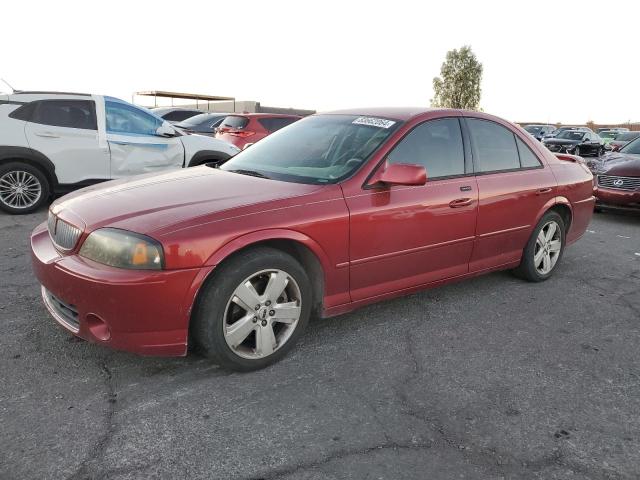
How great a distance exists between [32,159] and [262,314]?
5.24 m

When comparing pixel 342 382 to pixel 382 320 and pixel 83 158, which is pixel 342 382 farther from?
pixel 83 158

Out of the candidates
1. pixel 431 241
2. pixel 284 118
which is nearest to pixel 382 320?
pixel 431 241

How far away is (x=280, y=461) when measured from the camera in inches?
86.3

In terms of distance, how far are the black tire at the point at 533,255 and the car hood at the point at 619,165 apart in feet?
13.7

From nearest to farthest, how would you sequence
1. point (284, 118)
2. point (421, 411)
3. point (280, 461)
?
1. point (280, 461)
2. point (421, 411)
3. point (284, 118)

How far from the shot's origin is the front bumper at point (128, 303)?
2.54 m

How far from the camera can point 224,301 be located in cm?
273

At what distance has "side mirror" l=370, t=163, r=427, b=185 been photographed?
3160mm

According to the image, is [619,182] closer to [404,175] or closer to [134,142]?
[404,175]

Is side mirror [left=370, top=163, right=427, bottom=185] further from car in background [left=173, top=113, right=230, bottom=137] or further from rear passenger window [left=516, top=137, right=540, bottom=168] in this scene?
car in background [left=173, top=113, right=230, bottom=137]

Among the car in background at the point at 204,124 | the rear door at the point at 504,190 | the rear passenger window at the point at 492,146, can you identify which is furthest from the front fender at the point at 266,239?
the car in background at the point at 204,124

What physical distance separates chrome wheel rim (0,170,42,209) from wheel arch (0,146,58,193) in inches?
5.5

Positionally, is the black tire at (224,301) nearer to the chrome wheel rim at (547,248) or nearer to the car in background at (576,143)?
the chrome wheel rim at (547,248)

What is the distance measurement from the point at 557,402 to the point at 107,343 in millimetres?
2365
